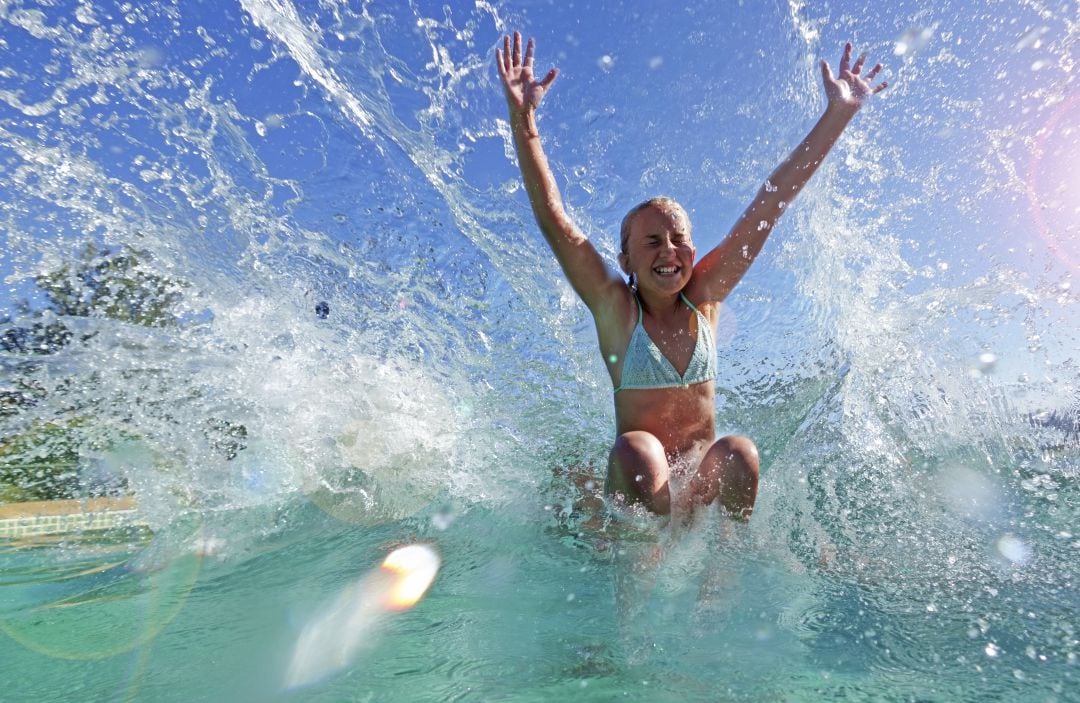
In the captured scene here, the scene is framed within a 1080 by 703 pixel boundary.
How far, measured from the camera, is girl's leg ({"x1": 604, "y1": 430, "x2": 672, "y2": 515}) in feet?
7.81

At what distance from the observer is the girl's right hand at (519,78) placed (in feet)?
10.0

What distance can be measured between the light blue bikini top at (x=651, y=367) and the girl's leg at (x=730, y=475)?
45 cm

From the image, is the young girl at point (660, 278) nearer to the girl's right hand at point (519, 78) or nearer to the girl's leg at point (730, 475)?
the girl's right hand at point (519, 78)

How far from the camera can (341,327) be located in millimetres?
4441

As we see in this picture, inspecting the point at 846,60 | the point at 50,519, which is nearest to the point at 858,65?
the point at 846,60

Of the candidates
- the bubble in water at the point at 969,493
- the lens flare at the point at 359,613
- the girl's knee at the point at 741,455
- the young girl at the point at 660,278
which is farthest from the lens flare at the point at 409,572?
the bubble in water at the point at 969,493

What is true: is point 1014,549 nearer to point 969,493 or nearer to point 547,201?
point 969,493

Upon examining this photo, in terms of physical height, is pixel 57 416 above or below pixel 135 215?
below

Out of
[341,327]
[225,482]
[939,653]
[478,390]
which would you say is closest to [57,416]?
→ [225,482]

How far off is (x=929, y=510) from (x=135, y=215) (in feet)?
15.2

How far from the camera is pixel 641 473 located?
2.38m

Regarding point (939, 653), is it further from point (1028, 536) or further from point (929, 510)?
point (929, 510)

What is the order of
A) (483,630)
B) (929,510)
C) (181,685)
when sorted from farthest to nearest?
(929,510) < (483,630) < (181,685)

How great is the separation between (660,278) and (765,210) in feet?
2.22
